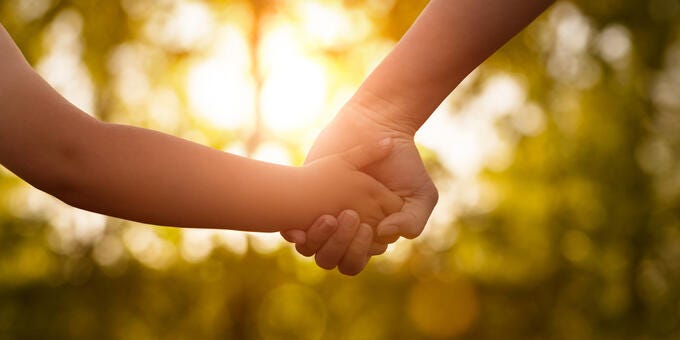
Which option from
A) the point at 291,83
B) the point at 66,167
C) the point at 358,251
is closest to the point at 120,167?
the point at 66,167

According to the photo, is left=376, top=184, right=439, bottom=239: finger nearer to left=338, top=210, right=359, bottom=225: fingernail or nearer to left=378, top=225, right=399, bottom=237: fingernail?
left=378, top=225, right=399, bottom=237: fingernail

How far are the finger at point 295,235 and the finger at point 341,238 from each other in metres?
0.15

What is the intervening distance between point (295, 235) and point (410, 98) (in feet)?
2.58

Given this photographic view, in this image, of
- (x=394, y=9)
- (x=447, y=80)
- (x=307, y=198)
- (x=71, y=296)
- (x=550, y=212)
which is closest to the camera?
(x=307, y=198)

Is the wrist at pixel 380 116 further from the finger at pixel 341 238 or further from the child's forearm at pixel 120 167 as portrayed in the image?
the child's forearm at pixel 120 167

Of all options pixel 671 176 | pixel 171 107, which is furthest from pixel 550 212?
pixel 171 107

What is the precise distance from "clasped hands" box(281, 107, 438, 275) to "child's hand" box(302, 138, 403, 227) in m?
0.04

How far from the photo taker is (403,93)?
2.94 m

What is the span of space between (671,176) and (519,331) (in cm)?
321

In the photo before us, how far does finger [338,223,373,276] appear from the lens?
113 inches

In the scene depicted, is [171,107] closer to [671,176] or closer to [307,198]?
[671,176]

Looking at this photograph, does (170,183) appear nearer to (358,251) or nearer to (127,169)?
(127,169)

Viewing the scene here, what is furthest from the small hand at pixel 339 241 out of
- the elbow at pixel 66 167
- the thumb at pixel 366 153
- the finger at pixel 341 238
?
the elbow at pixel 66 167

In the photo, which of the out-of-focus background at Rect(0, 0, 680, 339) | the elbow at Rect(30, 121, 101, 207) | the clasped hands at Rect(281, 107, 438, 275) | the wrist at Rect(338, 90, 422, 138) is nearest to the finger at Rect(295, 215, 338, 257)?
the clasped hands at Rect(281, 107, 438, 275)
